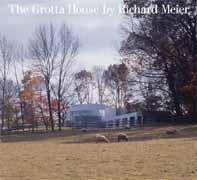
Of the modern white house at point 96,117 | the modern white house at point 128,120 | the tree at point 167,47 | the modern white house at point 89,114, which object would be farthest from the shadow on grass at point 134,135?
the modern white house at point 89,114

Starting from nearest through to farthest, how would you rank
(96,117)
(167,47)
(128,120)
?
1. (167,47)
2. (128,120)
3. (96,117)

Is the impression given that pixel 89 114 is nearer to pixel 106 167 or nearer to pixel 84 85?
pixel 84 85

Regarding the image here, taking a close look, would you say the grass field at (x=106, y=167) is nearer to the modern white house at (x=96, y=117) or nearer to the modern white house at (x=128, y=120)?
the modern white house at (x=128, y=120)

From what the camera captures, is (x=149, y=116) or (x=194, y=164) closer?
(x=194, y=164)

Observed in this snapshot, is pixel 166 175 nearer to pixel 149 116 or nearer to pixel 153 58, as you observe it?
pixel 153 58

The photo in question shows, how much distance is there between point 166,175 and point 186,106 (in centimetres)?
3107

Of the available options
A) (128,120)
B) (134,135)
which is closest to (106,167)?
(134,135)

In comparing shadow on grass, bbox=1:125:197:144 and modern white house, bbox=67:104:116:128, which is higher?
modern white house, bbox=67:104:116:128

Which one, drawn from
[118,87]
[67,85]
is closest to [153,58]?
[67,85]

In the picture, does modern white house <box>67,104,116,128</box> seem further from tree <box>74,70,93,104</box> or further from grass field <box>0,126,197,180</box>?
→ grass field <box>0,126,197,180</box>

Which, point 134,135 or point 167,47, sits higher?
point 167,47

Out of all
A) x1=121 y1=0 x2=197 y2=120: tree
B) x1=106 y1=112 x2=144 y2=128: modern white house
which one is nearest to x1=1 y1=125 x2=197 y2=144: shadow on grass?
x1=121 y1=0 x2=197 y2=120: tree

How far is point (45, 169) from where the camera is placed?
10641mm

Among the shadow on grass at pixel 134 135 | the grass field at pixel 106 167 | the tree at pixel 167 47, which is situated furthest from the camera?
the tree at pixel 167 47
